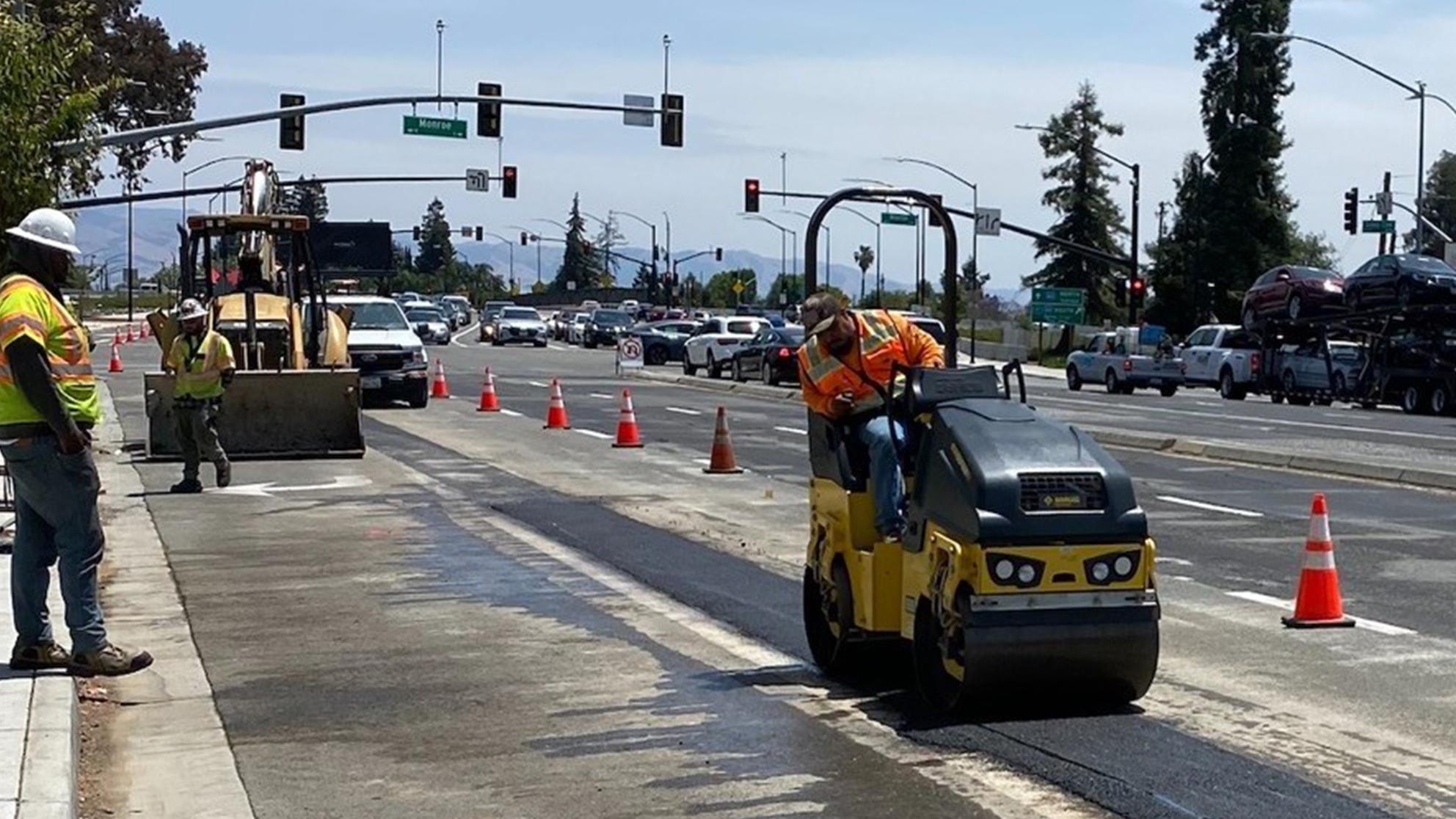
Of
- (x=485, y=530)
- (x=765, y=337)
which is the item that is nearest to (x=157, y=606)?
(x=485, y=530)

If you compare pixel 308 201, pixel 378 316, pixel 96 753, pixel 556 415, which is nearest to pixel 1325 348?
pixel 378 316

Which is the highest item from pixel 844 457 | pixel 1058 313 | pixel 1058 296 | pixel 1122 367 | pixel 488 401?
pixel 1058 296

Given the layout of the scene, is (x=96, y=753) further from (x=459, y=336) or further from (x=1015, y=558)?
(x=459, y=336)

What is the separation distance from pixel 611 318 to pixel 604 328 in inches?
41.3

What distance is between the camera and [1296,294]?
4819 centimetres

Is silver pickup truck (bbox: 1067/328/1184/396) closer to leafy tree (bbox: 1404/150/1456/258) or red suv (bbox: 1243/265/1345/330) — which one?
red suv (bbox: 1243/265/1345/330)

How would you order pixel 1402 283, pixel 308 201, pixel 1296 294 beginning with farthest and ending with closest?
pixel 308 201 < pixel 1296 294 < pixel 1402 283

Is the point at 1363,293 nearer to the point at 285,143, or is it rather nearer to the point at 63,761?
the point at 285,143

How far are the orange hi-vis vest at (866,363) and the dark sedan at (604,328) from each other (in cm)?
6882

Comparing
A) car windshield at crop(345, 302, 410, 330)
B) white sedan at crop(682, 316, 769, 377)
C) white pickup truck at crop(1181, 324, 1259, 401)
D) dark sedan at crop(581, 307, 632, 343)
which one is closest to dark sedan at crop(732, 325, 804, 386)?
white sedan at crop(682, 316, 769, 377)

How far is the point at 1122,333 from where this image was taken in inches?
2247

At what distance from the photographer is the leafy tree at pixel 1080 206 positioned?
104 metres

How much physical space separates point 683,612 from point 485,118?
109 ft

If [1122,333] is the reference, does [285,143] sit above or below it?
above
